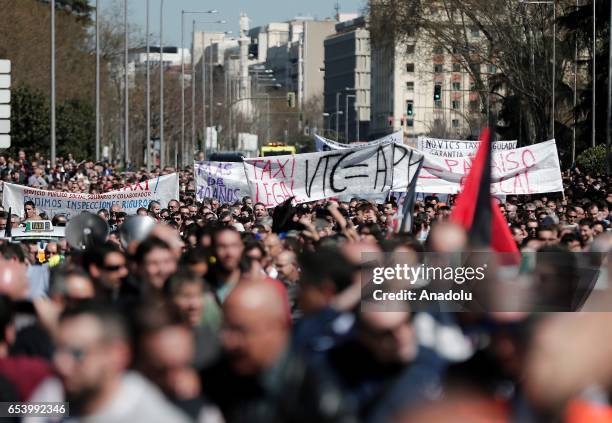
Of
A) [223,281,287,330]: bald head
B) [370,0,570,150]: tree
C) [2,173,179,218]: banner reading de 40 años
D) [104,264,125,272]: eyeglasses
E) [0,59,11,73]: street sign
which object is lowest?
[2,173,179,218]: banner reading de 40 años

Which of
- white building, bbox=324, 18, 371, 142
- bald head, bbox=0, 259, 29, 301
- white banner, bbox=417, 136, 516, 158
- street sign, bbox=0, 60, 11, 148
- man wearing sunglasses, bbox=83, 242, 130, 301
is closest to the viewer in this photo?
bald head, bbox=0, 259, 29, 301

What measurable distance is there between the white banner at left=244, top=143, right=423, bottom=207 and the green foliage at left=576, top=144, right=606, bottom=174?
22.1 metres

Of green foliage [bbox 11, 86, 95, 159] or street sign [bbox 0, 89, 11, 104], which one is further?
green foliage [bbox 11, 86, 95, 159]

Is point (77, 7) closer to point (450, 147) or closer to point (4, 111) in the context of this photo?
point (450, 147)

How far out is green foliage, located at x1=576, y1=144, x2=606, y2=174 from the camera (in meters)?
43.4

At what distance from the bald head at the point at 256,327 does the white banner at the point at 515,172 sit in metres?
17.7

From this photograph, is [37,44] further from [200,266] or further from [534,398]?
[534,398]

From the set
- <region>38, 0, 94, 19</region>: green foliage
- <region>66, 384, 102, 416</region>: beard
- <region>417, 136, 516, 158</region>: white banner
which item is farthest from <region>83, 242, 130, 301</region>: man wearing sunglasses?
<region>38, 0, 94, 19</region>: green foliage

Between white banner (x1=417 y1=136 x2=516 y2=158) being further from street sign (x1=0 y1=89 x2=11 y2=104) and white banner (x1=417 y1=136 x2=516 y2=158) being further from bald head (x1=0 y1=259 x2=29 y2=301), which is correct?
bald head (x1=0 y1=259 x2=29 y2=301)

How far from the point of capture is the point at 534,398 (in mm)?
4605

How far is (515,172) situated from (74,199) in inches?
239

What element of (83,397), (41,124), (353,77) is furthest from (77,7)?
(353,77)

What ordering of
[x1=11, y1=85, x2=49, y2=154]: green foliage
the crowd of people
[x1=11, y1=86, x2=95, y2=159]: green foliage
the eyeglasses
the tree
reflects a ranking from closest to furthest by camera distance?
the crowd of people → the eyeglasses → the tree → [x1=11, y1=85, x2=49, y2=154]: green foliage → [x1=11, y1=86, x2=95, y2=159]: green foliage

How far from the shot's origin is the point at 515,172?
22.8 metres
